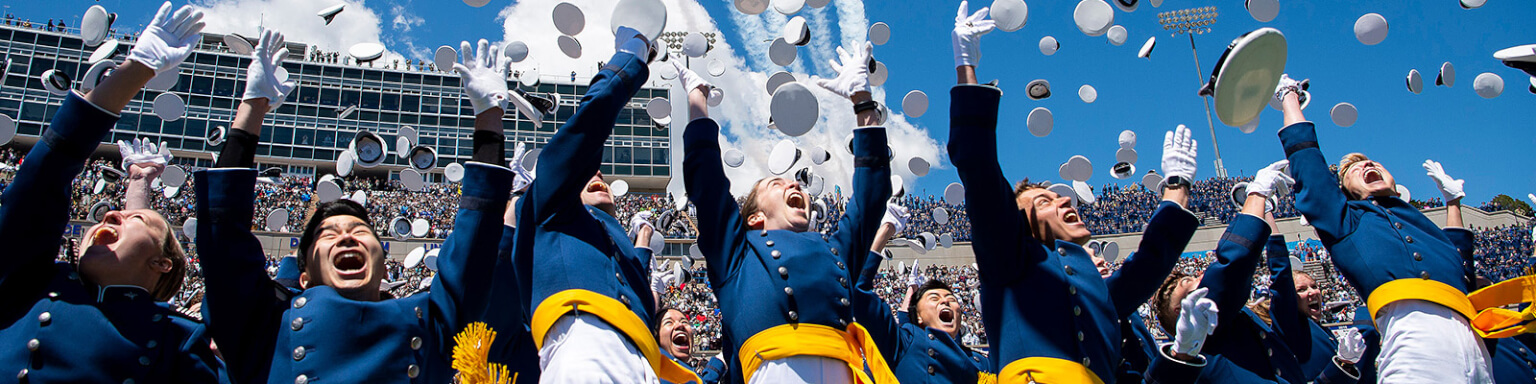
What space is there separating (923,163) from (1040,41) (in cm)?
132

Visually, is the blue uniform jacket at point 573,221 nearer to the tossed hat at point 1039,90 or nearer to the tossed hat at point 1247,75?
the tossed hat at point 1247,75

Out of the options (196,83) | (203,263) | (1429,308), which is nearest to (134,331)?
(203,263)

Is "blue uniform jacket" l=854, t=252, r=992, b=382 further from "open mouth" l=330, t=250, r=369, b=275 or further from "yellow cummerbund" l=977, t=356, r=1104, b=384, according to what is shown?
"open mouth" l=330, t=250, r=369, b=275

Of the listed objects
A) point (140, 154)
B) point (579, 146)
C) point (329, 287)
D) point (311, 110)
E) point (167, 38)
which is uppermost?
point (311, 110)

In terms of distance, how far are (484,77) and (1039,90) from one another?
16.4 feet

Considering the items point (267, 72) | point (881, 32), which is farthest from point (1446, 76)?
point (267, 72)

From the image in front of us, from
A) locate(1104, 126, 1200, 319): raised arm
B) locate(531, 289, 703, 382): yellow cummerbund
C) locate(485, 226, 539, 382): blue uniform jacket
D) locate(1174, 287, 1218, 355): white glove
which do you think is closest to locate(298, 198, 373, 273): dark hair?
locate(485, 226, 539, 382): blue uniform jacket

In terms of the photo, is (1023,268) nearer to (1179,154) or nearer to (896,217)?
(1179,154)

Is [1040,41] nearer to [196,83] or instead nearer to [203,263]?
[203,263]

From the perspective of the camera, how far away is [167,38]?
9.99 ft

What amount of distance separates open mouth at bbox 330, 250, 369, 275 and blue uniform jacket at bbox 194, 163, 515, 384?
0.13 meters

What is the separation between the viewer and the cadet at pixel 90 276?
272cm

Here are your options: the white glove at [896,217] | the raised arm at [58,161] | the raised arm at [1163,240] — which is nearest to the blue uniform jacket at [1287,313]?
the raised arm at [1163,240]

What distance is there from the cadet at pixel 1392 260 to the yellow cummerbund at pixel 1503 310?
0.16ft
